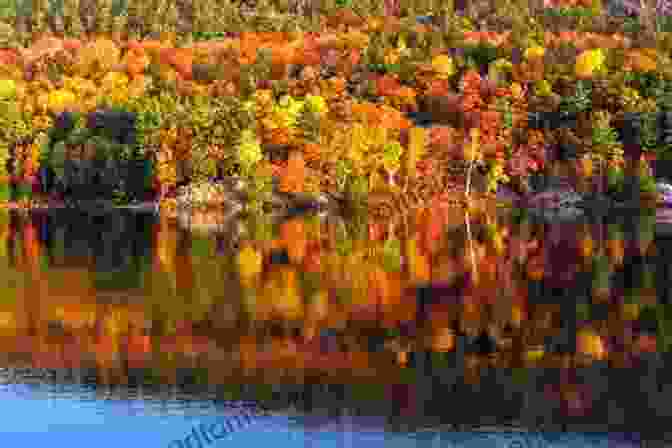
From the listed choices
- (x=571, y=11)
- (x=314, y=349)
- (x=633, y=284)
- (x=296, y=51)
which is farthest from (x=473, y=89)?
(x=314, y=349)

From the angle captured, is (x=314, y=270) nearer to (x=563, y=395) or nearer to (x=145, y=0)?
(x=563, y=395)

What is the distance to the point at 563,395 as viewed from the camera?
21.4 meters

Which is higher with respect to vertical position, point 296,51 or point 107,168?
point 296,51

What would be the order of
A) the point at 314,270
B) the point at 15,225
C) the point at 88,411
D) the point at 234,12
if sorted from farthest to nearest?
the point at 234,12 < the point at 15,225 < the point at 314,270 < the point at 88,411

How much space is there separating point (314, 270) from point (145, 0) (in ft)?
329

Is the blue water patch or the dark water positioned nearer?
the blue water patch

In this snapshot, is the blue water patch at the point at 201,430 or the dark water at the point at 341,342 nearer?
the blue water patch at the point at 201,430

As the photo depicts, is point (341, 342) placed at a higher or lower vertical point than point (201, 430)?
lower

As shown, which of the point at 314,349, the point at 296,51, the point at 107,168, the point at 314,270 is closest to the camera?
the point at 314,349

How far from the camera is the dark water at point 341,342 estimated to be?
2017 cm

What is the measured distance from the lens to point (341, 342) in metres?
26.5

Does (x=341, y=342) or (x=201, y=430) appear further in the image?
(x=341, y=342)

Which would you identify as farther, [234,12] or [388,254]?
[234,12]

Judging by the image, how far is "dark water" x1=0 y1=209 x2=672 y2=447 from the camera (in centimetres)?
2017
